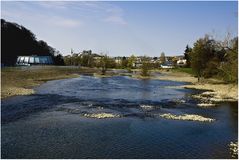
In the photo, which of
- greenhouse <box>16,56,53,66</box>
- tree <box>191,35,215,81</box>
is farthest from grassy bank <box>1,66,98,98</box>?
greenhouse <box>16,56,53,66</box>

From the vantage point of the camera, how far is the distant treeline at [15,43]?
512ft

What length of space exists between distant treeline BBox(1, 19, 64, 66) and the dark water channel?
122856mm

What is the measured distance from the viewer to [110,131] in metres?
27.2

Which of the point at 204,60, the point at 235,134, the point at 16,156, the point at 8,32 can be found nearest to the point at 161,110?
the point at 235,134

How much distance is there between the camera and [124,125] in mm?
29672

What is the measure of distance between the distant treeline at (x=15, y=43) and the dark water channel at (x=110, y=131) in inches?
4837

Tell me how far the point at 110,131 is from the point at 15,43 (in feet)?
485

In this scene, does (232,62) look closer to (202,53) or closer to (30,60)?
(202,53)

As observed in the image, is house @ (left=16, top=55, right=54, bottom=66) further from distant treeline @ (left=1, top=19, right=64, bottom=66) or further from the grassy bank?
the grassy bank

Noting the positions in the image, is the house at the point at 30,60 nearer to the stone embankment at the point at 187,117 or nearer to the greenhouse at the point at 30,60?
the greenhouse at the point at 30,60

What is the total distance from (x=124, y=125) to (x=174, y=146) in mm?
7184

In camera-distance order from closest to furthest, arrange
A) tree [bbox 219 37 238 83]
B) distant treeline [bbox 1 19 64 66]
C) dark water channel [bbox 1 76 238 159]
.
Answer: dark water channel [bbox 1 76 238 159] < tree [bbox 219 37 238 83] < distant treeline [bbox 1 19 64 66]

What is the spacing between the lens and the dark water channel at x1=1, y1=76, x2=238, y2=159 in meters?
21.8

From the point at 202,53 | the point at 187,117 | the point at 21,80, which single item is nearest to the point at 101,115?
the point at 187,117
